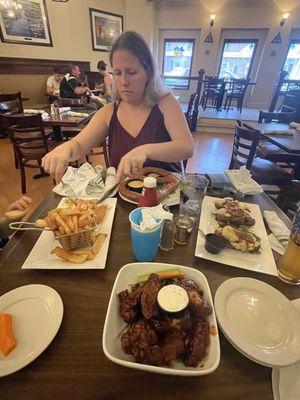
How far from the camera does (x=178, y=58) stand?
842cm

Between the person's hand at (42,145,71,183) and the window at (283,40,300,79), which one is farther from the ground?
the window at (283,40,300,79)

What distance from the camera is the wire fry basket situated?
27.8 inches

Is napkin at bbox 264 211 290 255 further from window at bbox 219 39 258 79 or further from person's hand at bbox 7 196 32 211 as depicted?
window at bbox 219 39 258 79

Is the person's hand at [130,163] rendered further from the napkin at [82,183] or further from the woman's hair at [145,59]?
the woman's hair at [145,59]

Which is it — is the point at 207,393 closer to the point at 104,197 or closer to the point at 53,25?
the point at 104,197

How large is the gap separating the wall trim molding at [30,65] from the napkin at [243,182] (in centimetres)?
594

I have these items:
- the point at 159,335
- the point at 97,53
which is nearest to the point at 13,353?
the point at 159,335

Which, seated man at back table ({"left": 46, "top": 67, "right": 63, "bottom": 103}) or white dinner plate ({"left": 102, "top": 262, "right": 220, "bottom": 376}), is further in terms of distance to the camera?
seated man at back table ({"left": 46, "top": 67, "right": 63, "bottom": 103})

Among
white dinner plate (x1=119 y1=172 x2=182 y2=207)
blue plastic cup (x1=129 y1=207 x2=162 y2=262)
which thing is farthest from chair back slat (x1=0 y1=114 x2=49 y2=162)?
blue plastic cup (x1=129 y1=207 x2=162 y2=262)

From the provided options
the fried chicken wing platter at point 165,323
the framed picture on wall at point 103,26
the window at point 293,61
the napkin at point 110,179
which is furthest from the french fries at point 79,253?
the window at point 293,61

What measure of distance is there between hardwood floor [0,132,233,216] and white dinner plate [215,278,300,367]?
2444 mm

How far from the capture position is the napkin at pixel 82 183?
110 centimetres

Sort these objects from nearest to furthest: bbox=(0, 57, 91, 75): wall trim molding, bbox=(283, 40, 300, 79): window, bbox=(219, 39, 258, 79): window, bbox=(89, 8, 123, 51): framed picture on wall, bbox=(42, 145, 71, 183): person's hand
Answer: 1. bbox=(42, 145, 71, 183): person's hand
2. bbox=(0, 57, 91, 75): wall trim molding
3. bbox=(89, 8, 123, 51): framed picture on wall
4. bbox=(283, 40, 300, 79): window
5. bbox=(219, 39, 258, 79): window

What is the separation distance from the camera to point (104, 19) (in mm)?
5898
